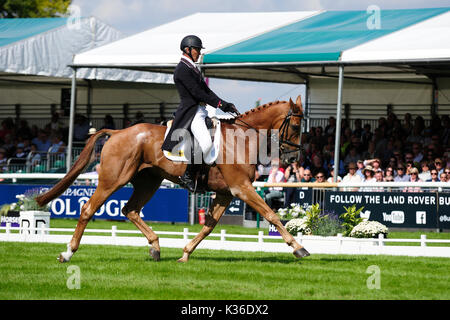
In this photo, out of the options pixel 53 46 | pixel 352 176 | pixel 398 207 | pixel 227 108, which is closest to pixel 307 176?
pixel 352 176

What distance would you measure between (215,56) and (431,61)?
5.47 meters

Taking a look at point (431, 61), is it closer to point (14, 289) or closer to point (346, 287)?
point (346, 287)

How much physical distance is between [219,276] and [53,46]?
18336 mm

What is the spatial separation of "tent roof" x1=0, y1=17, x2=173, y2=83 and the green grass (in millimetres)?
13611

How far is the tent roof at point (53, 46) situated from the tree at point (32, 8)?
19395 mm

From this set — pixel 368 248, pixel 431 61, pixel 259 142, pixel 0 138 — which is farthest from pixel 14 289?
pixel 0 138

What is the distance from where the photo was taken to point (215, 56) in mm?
20203

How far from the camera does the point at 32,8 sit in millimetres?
49250

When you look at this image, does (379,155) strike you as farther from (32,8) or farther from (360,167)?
(32,8)

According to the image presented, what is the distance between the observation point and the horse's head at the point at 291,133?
10.6 metres

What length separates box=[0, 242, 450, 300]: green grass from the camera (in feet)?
25.2

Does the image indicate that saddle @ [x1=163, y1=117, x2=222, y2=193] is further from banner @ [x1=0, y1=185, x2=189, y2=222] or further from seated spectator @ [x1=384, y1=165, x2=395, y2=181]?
seated spectator @ [x1=384, y1=165, x2=395, y2=181]

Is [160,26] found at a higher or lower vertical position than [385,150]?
higher
